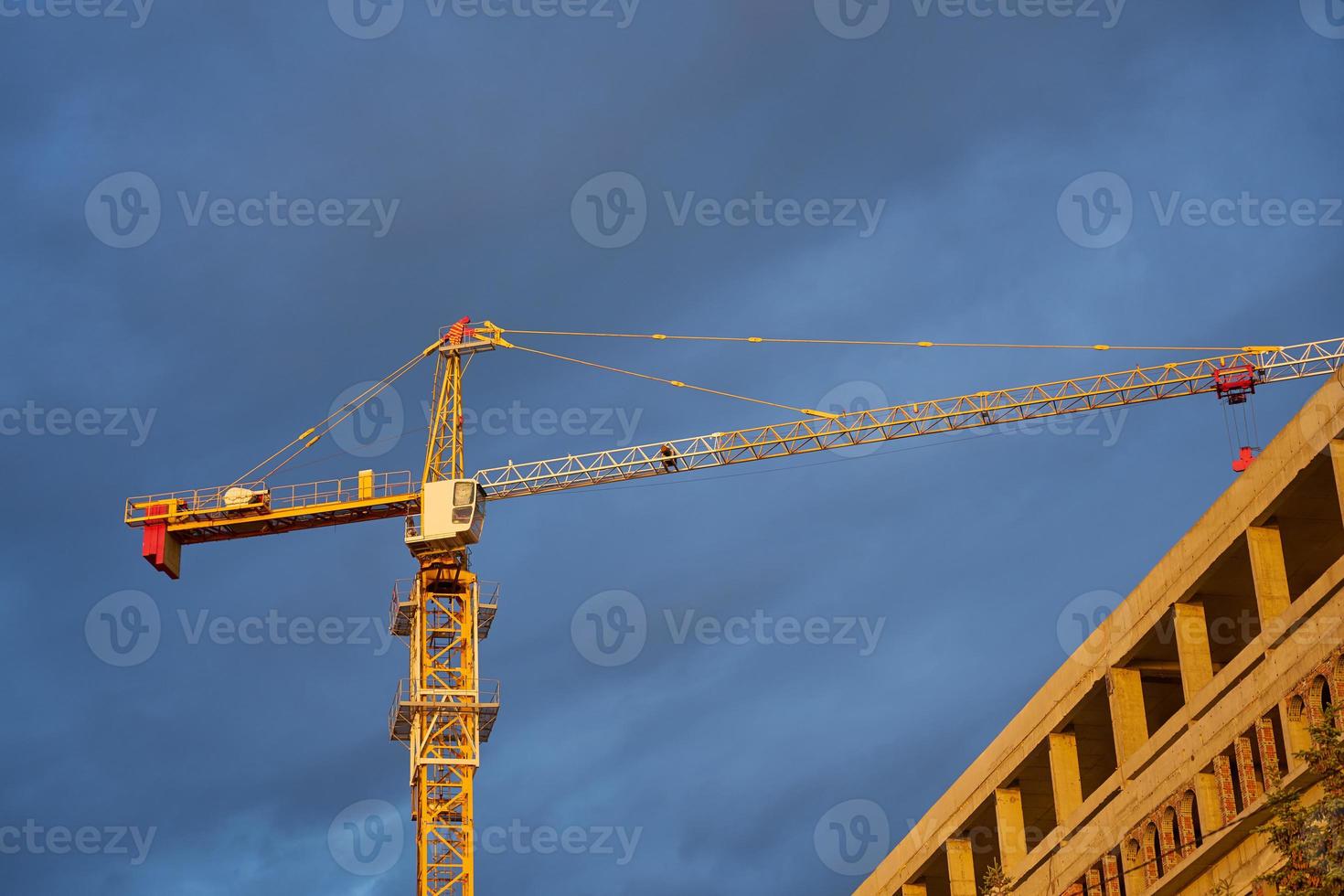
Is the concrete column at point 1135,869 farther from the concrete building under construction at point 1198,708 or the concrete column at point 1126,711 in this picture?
the concrete column at point 1126,711

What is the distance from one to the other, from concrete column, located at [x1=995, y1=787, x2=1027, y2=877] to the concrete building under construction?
42mm

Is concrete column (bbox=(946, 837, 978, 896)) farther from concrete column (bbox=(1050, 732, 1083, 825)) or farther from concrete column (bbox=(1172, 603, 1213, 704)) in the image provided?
concrete column (bbox=(1172, 603, 1213, 704))

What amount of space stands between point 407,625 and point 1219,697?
6078cm

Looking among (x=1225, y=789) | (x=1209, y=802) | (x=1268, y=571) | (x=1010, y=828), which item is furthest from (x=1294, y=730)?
(x=1010, y=828)

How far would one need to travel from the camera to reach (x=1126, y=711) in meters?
47.9

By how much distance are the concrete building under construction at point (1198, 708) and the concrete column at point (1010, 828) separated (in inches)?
1.6

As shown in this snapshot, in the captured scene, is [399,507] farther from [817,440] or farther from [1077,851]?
[1077,851]

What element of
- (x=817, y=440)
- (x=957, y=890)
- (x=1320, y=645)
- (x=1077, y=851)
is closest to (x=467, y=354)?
(x=817, y=440)

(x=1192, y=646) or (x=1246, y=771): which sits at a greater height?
(x=1192, y=646)

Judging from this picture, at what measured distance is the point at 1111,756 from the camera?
53562 mm

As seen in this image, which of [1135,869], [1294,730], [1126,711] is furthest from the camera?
[1126,711]

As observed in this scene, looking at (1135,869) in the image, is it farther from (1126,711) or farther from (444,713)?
(444,713)

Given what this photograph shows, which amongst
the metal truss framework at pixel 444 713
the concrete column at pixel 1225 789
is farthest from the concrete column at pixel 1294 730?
the metal truss framework at pixel 444 713

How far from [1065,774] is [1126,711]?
3.86 m
